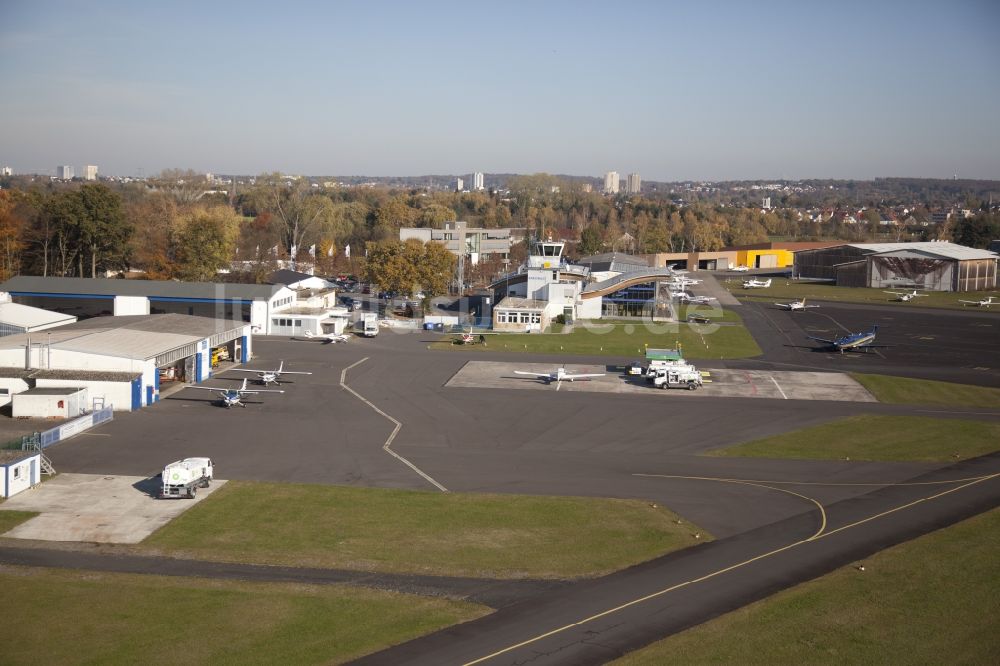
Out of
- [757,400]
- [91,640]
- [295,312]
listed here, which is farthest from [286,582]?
[295,312]

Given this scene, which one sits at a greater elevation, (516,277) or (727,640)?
(516,277)

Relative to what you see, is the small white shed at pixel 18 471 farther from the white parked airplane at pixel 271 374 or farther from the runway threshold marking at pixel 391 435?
the white parked airplane at pixel 271 374

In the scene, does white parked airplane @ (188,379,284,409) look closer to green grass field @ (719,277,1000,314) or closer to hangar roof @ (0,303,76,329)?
hangar roof @ (0,303,76,329)

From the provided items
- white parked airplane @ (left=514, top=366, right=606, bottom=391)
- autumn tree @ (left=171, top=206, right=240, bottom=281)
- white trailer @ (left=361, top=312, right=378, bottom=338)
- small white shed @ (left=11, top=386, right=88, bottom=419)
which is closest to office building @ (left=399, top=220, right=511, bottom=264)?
autumn tree @ (left=171, top=206, right=240, bottom=281)

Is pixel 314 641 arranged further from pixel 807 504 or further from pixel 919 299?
pixel 919 299

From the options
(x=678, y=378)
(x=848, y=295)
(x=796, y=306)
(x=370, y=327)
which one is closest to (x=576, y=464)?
(x=678, y=378)
